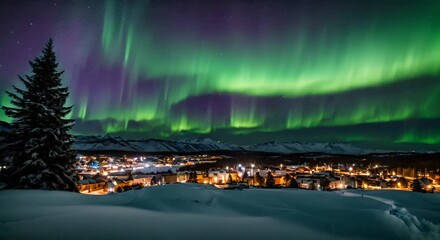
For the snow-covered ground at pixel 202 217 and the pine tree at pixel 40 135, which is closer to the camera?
the snow-covered ground at pixel 202 217

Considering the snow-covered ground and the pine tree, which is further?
the pine tree

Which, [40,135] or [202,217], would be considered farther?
[40,135]

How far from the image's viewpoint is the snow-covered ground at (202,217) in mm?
5773

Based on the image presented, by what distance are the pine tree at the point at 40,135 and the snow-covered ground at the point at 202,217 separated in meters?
7.32

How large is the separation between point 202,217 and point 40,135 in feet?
47.4

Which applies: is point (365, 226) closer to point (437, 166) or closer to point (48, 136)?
point (48, 136)

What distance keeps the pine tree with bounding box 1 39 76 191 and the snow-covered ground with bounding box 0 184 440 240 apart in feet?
24.0

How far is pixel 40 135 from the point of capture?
56.5 feet

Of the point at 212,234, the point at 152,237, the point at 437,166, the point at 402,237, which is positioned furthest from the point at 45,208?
the point at 437,166

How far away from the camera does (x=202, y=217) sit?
7156mm

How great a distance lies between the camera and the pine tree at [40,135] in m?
16.4

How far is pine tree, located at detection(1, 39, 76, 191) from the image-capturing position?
53.9 feet

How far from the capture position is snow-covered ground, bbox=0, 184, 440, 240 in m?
5.77

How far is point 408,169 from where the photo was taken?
368 feet
